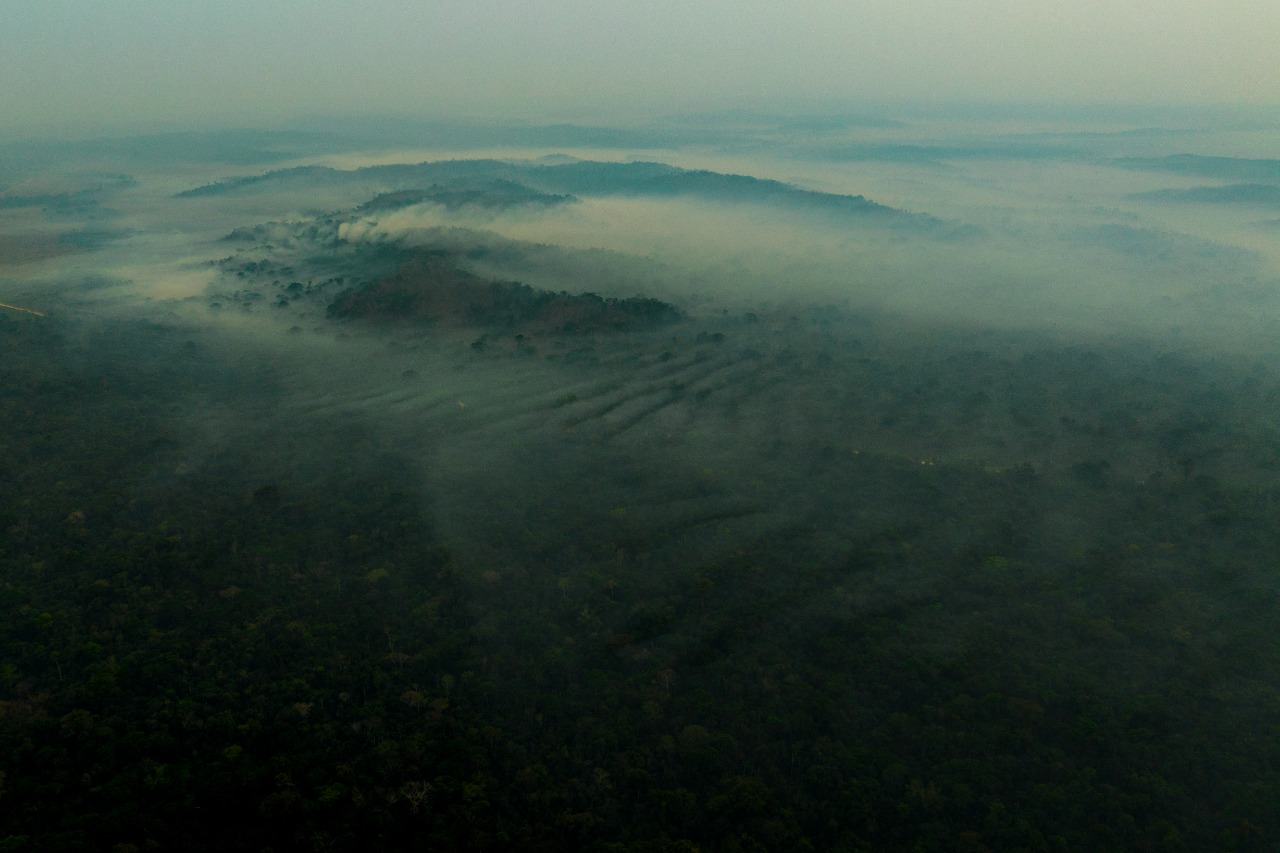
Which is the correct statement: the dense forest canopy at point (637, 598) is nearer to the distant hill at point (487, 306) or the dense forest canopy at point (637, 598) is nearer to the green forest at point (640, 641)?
the green forest at point (640, 641)

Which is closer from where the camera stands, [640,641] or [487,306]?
[640,641]

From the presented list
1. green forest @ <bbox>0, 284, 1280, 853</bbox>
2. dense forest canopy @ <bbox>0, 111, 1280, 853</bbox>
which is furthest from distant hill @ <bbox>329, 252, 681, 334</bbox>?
green forest @ <bbox>0, 284, 1280, 853</bbox>

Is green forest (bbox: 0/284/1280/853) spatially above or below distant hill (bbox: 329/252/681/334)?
below

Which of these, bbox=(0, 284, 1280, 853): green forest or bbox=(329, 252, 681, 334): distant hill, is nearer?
bbox=(0, 284, 1280, 853): green forest

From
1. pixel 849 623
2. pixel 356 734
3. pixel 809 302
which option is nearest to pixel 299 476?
pixel 356 734

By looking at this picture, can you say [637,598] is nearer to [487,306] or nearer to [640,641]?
[640,641]

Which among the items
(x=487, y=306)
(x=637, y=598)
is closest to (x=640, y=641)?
(x=637, y=598)

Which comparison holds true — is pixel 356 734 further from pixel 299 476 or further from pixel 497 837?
pixel 299 476

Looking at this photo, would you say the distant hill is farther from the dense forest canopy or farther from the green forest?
the green forest

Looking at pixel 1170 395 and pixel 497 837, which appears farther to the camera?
pixel 1170 395

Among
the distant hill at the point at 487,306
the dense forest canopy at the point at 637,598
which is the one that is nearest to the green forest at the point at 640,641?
the dense forest canopy at the point at 637,598

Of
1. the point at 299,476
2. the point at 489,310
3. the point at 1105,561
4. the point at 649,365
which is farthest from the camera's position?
the point at 489,310
